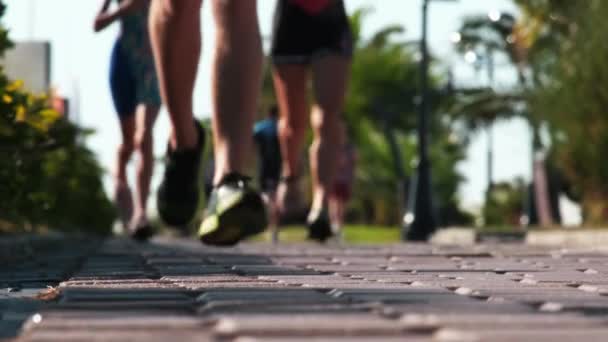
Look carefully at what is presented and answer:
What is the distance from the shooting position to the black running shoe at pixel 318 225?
1042cm

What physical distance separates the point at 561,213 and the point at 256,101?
52.0 meters

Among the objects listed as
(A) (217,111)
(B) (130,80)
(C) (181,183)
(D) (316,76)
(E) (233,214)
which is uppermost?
(B) (130,80)

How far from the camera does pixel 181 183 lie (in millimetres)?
6789

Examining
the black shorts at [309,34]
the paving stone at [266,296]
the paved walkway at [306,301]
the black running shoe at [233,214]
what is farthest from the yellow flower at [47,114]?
the paving stone at [266,296]

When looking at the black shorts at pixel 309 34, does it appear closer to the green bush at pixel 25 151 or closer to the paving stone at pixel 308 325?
the green bush at pixel 25 151

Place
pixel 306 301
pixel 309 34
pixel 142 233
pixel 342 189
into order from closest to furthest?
pixel 306 301
pixel 309 34
pixel 142 233
pixel 342 189

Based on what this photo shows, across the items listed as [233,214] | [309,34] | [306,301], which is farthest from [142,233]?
[306,301]

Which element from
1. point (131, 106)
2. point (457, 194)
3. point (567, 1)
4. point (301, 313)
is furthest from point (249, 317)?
point (457, 194)

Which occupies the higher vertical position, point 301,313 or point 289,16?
point 289,16

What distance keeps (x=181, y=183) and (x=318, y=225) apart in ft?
12.1

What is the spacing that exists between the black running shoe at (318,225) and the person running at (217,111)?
341cm

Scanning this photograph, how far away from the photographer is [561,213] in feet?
188

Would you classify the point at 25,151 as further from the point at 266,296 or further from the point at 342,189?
the point at 342,189

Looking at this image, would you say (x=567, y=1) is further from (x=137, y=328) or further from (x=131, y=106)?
(x=137, y=328)
